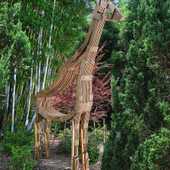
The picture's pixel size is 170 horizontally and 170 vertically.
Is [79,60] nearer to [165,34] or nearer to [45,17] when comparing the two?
[165,34]

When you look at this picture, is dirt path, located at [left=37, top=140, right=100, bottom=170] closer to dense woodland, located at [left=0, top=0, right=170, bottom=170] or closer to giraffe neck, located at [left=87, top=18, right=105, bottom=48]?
dense woodland, located at [left=0, top=0, right=170, bottom=170]

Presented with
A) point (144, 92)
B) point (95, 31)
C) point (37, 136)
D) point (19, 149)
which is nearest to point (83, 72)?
point (95, 31)

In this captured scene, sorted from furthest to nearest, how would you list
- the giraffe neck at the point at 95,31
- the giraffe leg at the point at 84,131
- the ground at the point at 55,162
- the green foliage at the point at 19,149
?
the ground at the point at 55,162 → the green foliage at the point at 19,149 → the giraffe leg at the point at 84,131 → the giraffe neck at the point at 95,31

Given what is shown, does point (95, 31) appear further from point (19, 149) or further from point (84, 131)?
point (19, 149)

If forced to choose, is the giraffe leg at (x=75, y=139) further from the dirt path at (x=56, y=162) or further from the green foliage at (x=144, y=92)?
the dirt path at (x=56, y=162)

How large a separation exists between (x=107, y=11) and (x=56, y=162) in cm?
305

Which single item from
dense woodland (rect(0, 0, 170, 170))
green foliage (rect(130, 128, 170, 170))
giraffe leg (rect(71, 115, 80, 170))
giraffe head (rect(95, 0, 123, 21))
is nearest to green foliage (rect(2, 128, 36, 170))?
dense woodland (rect(0, 0, 170, 170))

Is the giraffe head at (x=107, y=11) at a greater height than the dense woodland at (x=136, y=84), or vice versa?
the giraffe head at (x=107, y=11)

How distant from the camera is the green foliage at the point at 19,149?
5.85m

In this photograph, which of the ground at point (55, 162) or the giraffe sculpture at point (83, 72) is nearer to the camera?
the giraffe sculpture at point (83, 72)

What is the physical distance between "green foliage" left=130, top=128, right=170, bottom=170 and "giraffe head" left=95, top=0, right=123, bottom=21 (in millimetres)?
1049

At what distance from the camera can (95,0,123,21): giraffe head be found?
4.12 m

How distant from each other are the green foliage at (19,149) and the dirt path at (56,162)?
0.20 m

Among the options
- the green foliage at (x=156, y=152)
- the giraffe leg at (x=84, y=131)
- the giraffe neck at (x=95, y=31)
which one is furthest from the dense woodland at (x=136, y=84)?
the giraffe neck at (x=95, y=31)
